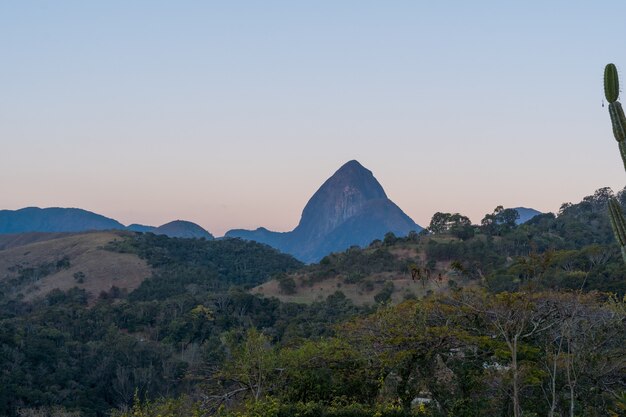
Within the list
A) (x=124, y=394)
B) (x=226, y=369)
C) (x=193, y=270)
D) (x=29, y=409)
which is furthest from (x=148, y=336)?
(x=226, y=369)

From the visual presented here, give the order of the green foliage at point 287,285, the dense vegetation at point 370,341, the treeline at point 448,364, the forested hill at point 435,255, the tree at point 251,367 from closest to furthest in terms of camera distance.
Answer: the treeline at point 448,364
the dense vegetation at point 370,341
the tree at point 251,367
the forested hill at point 435,255
the green foliage at point 287,285

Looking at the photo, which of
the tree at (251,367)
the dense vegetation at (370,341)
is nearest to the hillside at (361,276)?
the dense vegetation at (370,341)

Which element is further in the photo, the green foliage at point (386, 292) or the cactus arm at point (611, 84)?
the green foliage at point (386, 292)

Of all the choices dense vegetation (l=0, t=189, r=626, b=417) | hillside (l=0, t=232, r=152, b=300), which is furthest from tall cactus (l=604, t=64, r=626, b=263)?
hillside (l=0, t=232, r=152, b=300)

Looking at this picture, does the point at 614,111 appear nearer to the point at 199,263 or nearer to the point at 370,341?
the point at 370,341

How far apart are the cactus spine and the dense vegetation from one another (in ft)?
13.6

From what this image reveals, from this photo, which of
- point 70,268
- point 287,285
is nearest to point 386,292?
point 287,285

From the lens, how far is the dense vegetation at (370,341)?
13320 mm

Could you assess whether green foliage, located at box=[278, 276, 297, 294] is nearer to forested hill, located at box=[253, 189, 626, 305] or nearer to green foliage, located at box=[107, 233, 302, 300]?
forested hill, located at box=[253, 189, 626, 305]

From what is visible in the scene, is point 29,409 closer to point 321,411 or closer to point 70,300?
point 321,411

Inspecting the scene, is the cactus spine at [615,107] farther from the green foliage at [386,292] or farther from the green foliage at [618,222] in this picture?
the green foliage at [386,292]

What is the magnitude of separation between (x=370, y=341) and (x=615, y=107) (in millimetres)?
7081

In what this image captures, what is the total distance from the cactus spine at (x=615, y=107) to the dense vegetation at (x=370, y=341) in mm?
4147

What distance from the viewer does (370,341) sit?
1419 centimetres
